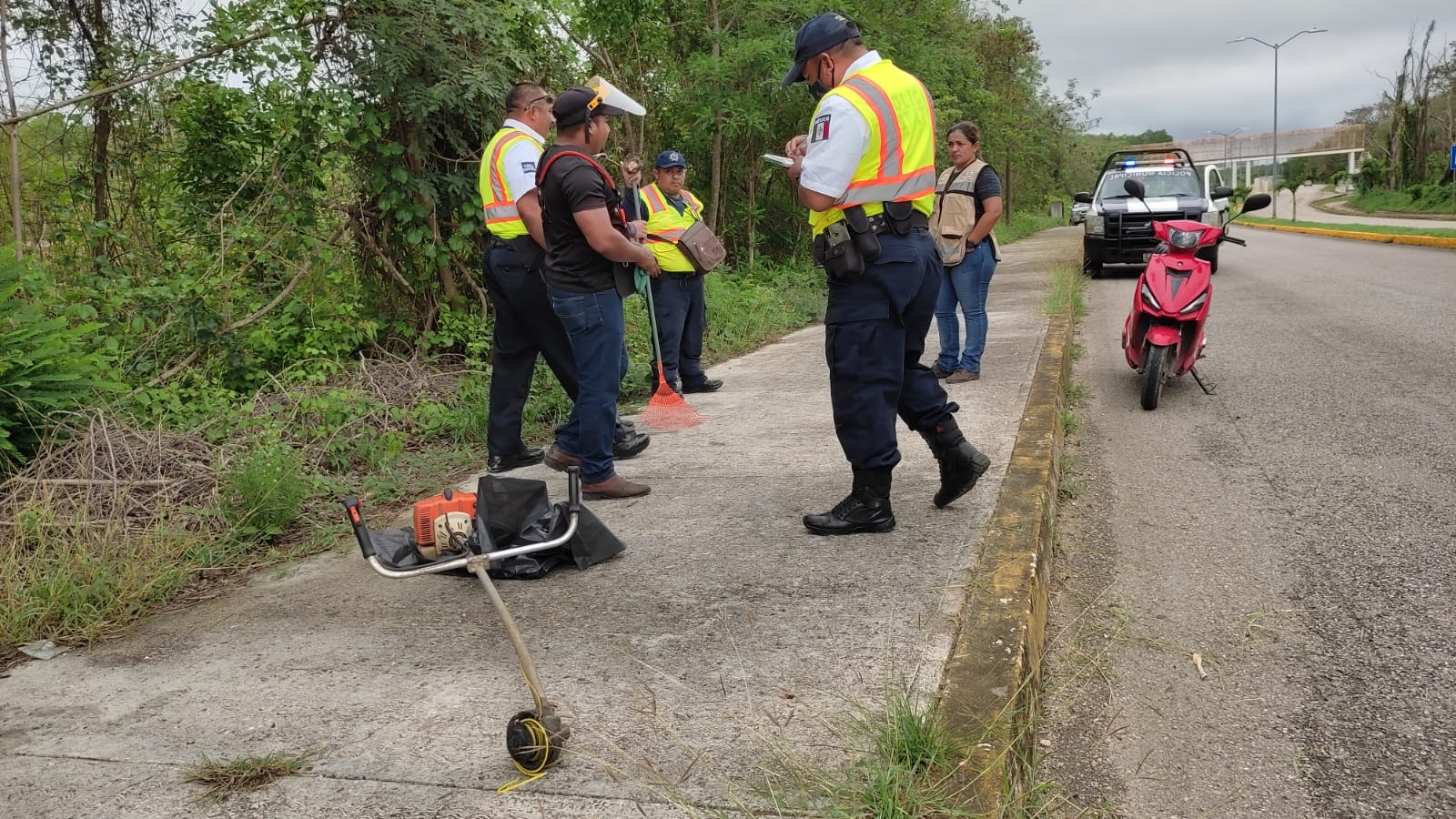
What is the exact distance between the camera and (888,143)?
11.8ft

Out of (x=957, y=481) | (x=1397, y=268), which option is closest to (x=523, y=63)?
(x=957, y=481)

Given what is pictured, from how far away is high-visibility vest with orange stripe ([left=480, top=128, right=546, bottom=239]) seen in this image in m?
4.87

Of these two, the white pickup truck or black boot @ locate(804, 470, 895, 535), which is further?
the white pickup truck

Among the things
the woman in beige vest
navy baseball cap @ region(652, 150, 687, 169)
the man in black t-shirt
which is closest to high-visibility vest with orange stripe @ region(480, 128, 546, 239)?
the man in black t-shirt

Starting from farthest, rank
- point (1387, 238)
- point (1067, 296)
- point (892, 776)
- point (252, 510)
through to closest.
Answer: point (1387, 238) < point (1067, 296) < point (252, 510) < point (892, 776)

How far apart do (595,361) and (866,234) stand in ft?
4.75

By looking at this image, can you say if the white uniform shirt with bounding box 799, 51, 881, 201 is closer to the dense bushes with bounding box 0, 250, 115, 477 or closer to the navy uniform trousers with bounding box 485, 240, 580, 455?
the navy uniform trousers with bounding box 485, 240, 580, 455

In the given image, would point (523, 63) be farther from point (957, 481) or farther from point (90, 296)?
point (957, 481)

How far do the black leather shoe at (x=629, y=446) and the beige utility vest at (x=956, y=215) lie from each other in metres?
2.48

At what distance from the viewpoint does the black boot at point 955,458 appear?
395 cm

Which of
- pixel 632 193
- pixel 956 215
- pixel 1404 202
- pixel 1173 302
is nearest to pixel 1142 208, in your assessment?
pixel 1173 302

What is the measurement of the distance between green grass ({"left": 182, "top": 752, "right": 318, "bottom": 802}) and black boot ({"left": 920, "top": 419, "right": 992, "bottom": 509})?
2491 millimetres

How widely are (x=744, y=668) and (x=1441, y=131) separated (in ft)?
158

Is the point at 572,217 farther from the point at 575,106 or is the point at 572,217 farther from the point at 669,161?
the point at 669,161
